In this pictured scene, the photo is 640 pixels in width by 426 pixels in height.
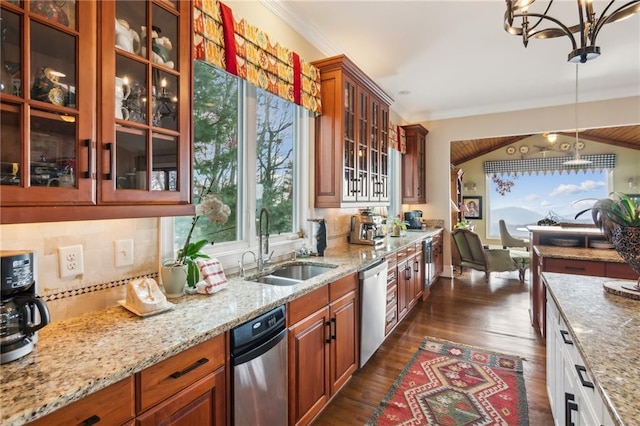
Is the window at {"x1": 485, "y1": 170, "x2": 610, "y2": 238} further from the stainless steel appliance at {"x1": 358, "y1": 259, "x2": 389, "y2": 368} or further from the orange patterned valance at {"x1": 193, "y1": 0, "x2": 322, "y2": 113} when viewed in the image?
the orange patterned valance at {"x1": 193, "y1": 0, "x2": 322, "y2": 113}

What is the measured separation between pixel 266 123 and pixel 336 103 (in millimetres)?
672

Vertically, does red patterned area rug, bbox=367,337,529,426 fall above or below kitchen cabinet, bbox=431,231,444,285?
below

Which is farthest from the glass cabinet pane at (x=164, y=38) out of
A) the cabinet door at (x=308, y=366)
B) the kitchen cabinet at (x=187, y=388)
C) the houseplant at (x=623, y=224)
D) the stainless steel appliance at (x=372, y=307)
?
the houseplant at (x=623, y=224)

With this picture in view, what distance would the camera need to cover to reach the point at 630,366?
3.12 ft

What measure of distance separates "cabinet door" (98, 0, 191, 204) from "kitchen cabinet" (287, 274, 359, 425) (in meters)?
0.89

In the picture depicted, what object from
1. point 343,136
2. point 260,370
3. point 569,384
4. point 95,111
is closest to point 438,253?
point 343,136

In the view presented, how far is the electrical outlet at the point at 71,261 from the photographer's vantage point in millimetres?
1278

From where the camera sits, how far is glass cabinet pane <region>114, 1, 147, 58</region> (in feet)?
3.93

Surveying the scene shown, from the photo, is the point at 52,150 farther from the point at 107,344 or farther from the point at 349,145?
the point at 349,145

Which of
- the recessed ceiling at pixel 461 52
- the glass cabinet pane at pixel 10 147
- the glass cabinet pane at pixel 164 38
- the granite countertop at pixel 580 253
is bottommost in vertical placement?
the granite countertop at pixel 580 253

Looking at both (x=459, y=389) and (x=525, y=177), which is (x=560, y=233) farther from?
(x=525, y=177)

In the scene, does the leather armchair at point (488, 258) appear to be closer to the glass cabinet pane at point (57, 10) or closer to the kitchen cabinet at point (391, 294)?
the kitchen cabinet at point (391, 294)

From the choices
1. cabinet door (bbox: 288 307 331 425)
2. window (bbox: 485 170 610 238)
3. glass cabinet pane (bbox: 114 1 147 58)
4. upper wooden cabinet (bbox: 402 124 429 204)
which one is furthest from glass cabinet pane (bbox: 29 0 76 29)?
window (bbox: 485 170 610 238)

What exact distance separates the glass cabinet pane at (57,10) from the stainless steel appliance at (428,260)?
4100 millimetres
